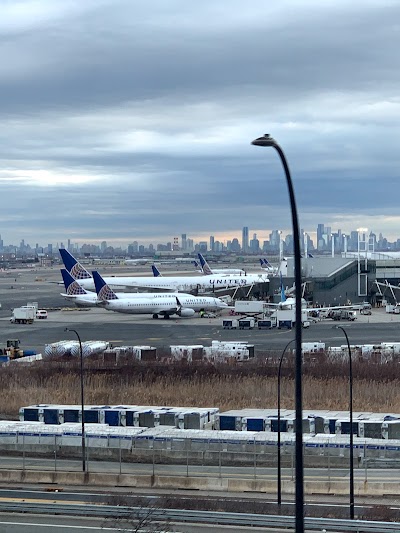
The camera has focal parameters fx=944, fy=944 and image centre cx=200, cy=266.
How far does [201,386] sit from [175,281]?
87430mm

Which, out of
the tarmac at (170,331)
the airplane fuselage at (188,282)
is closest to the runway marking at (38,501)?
the tarmac at (170,331)

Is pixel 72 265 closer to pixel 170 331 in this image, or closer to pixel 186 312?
pixel 186 312

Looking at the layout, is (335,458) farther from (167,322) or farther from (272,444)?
(167,322)

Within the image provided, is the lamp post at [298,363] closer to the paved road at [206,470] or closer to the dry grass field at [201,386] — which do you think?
the paved road at [206,470]

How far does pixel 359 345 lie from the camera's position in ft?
276

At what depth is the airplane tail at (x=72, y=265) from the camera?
152 metres

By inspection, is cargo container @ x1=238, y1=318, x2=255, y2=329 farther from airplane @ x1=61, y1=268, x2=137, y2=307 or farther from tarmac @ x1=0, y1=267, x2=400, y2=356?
airplane @ x1=61, y1=268, x2=137, y2=307

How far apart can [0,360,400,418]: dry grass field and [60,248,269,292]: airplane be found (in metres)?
79.1

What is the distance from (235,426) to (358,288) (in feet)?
291

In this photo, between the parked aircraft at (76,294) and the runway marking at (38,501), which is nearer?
the runway marking at (38,501)

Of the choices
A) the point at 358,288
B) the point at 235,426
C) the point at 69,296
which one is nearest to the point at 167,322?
the point at 69,296

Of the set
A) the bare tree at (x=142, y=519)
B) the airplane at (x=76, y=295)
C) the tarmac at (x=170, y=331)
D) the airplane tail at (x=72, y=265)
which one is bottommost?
the bare tree at (x=142, y=519)

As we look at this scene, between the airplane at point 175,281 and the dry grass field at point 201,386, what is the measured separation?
259 ft

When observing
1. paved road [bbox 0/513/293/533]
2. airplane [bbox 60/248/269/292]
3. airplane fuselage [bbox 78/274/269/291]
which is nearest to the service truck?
airplane [bbox 60/248/269/292]
